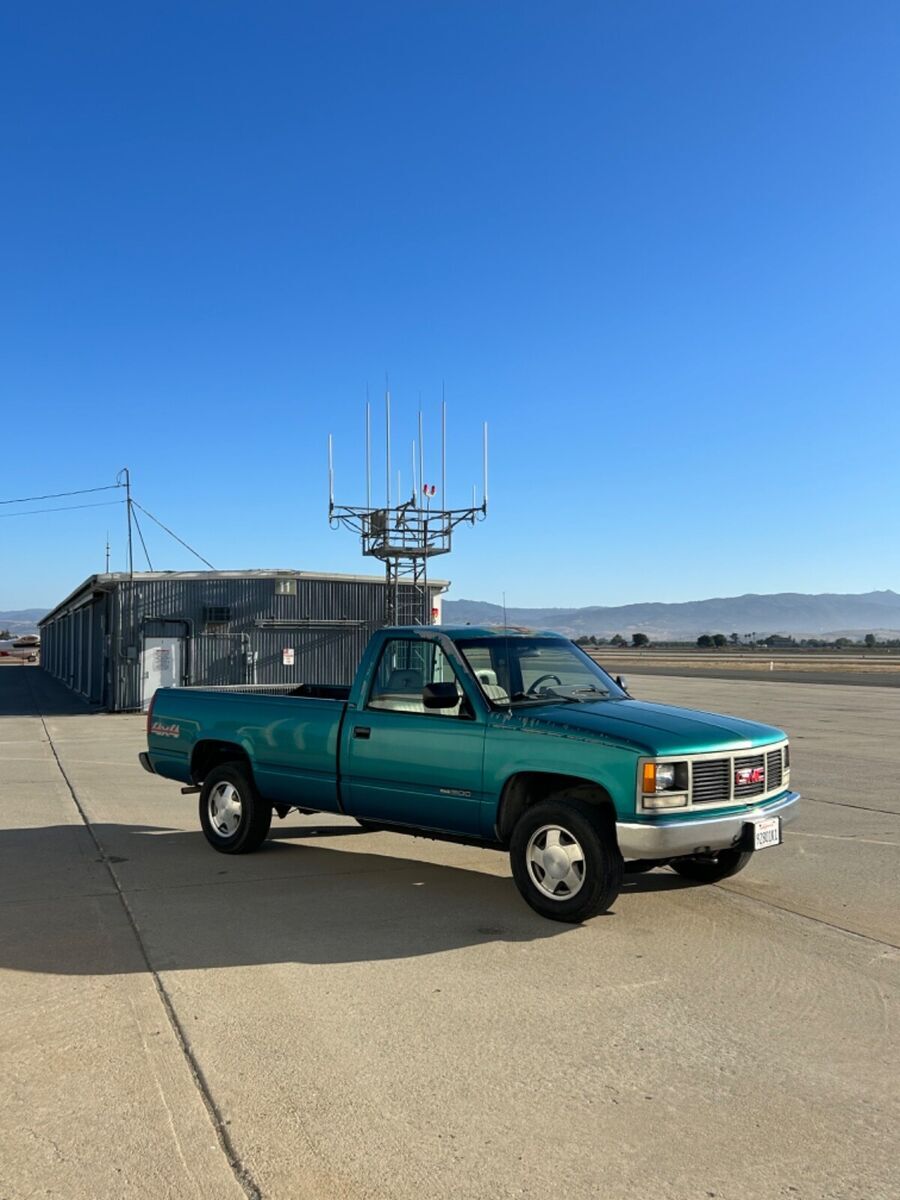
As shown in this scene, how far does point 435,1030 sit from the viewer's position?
14.6 ft

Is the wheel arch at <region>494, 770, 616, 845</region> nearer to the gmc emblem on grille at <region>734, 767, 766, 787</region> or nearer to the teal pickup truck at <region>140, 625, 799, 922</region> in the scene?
→ the teal pickup truck at <region>140, 625, 799, 922</region>

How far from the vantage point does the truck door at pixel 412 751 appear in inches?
255

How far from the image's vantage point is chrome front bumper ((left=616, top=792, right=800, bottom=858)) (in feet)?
18.4

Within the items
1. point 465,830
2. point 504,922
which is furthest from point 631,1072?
point 465,830

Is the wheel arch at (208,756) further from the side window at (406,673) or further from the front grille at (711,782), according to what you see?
the front grille at (711,782)

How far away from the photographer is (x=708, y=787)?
19.4 ft

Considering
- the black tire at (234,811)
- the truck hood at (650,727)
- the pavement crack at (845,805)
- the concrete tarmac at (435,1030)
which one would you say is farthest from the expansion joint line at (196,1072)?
the pavement crack at (845,805)

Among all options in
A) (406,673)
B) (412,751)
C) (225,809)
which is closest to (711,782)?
(412,751)

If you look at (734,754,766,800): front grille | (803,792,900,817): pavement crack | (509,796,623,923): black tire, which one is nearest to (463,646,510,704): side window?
(509,796,623,923): black tire

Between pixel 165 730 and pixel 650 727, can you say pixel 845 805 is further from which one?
pixel 165 730

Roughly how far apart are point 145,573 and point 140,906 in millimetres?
19902

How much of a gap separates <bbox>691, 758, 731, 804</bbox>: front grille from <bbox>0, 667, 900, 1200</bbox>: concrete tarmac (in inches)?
32.0

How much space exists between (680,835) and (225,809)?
162 inches

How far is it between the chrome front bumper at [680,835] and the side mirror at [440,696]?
140cm
